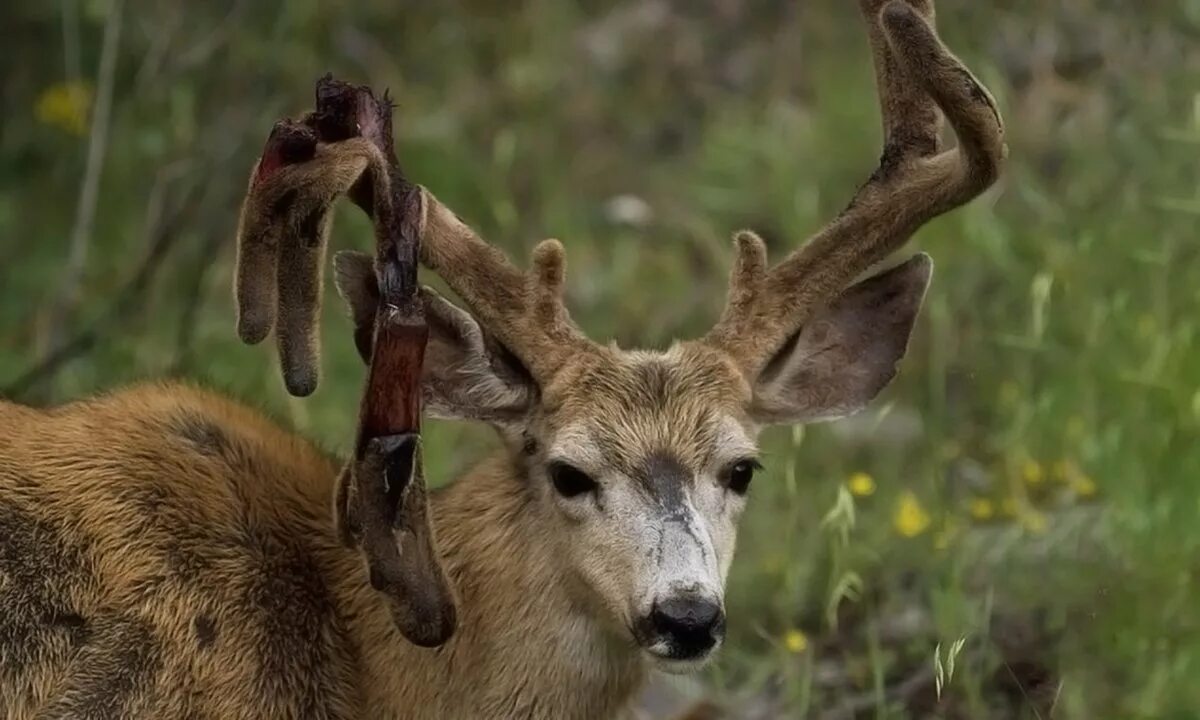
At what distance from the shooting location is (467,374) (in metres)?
6.08

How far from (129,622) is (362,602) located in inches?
23.5

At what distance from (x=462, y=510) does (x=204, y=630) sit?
71cm

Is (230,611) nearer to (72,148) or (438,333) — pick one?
(438,333)

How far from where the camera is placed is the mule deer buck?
223 inches

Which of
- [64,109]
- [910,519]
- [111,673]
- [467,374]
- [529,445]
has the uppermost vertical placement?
[64,109]

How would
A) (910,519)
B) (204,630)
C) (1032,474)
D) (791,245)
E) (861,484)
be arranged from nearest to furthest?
(204,630)
(861,484)
(910,519)
(1032,474)
(791,245)

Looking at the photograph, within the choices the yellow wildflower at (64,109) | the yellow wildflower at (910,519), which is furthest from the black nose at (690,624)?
the yellow wildflower at (64,109)

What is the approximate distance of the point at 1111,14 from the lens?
11.0 meters

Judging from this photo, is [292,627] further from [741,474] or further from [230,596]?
[741,474]

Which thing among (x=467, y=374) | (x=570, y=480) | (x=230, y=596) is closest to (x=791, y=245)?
(x=467, y=374)

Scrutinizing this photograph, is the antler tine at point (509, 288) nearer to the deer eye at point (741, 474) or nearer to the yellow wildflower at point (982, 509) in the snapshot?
the deer eye at point (741, 474)

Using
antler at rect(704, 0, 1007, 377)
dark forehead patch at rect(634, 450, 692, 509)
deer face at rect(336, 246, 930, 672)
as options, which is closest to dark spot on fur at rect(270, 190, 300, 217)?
deer face at rect(336, 246, 930, 672)

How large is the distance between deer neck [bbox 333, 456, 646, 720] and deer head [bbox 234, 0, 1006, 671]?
69mm

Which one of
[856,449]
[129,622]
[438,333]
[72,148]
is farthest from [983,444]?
[72,148]
